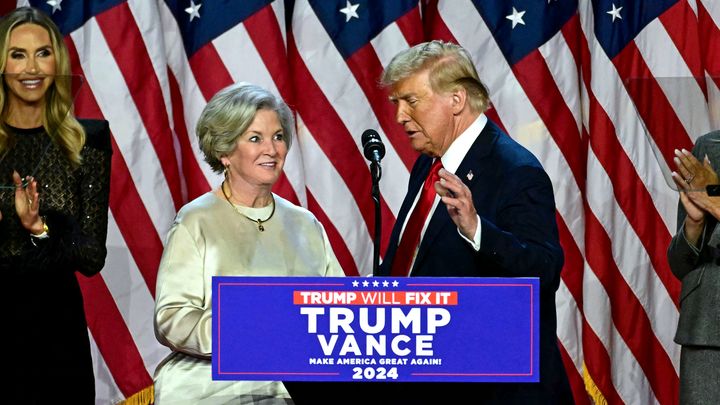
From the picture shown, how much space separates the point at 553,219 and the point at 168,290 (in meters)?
0.97

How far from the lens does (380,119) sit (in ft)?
15.0

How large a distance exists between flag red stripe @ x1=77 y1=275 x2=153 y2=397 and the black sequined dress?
4.23 ft

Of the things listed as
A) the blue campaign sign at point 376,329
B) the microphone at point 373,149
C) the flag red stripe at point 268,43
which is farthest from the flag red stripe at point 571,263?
the blue campaign sign at point 376,329

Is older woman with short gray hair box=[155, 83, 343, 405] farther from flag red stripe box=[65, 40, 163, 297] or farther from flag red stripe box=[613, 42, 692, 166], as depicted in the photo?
flag red stripe box=[65, 40, 163, 297]

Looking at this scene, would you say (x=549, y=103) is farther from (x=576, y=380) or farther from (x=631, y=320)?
(x=576, y=380)

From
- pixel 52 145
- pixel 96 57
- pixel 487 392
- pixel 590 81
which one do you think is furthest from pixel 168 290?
pixel 590 81

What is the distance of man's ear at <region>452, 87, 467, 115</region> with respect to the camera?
2.82 metres

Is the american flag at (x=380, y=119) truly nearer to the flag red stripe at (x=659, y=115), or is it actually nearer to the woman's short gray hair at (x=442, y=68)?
the flag red stripe at (x=659, y=115)

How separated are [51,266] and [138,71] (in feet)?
5.21

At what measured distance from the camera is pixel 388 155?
171 inches

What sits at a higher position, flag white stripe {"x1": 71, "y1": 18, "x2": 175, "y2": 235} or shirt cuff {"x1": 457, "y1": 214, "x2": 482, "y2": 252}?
flag white stripe {"x1": 71, "y1": 18, "x2": 175, "y2": 235}

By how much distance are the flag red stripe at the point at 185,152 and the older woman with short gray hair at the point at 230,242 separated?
4.58 ft

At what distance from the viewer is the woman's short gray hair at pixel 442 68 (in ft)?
9.21

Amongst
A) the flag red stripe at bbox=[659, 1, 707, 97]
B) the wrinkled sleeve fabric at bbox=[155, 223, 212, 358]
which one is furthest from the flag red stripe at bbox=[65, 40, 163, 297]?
the flag red stripe at bbox=[659, 1, 707, 97]
